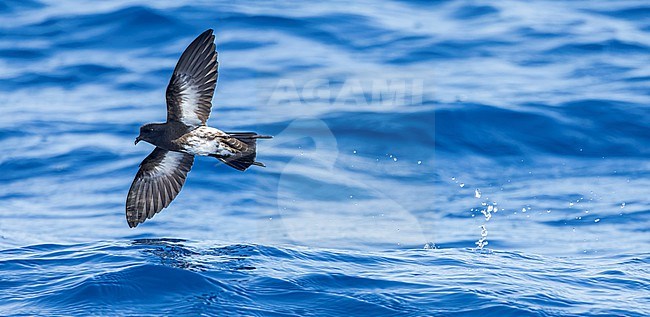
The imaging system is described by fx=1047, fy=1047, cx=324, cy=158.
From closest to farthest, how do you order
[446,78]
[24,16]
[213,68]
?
[213,68] < [446,78] < [24,16]

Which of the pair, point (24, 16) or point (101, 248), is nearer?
point (101, 248)

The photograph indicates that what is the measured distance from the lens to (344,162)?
11.6m

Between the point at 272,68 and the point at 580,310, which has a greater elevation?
the point at 272,68

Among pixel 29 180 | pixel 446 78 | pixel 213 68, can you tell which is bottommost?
pixel 29 180

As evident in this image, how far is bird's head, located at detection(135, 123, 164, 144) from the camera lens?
8133 mm

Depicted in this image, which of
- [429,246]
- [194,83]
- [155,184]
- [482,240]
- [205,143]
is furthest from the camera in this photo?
[482,240]

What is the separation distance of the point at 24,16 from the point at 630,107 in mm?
9000

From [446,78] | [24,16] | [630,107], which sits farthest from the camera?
[24,16]

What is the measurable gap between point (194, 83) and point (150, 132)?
20.2 inches

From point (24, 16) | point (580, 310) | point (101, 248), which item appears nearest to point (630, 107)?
point (580, 310)

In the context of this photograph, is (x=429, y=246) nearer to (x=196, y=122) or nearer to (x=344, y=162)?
(x=344, y=162)

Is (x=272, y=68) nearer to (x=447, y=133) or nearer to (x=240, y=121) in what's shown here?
(x=240, y=121)

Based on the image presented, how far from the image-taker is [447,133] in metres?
12.0

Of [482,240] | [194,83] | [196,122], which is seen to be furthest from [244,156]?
[482,240]
